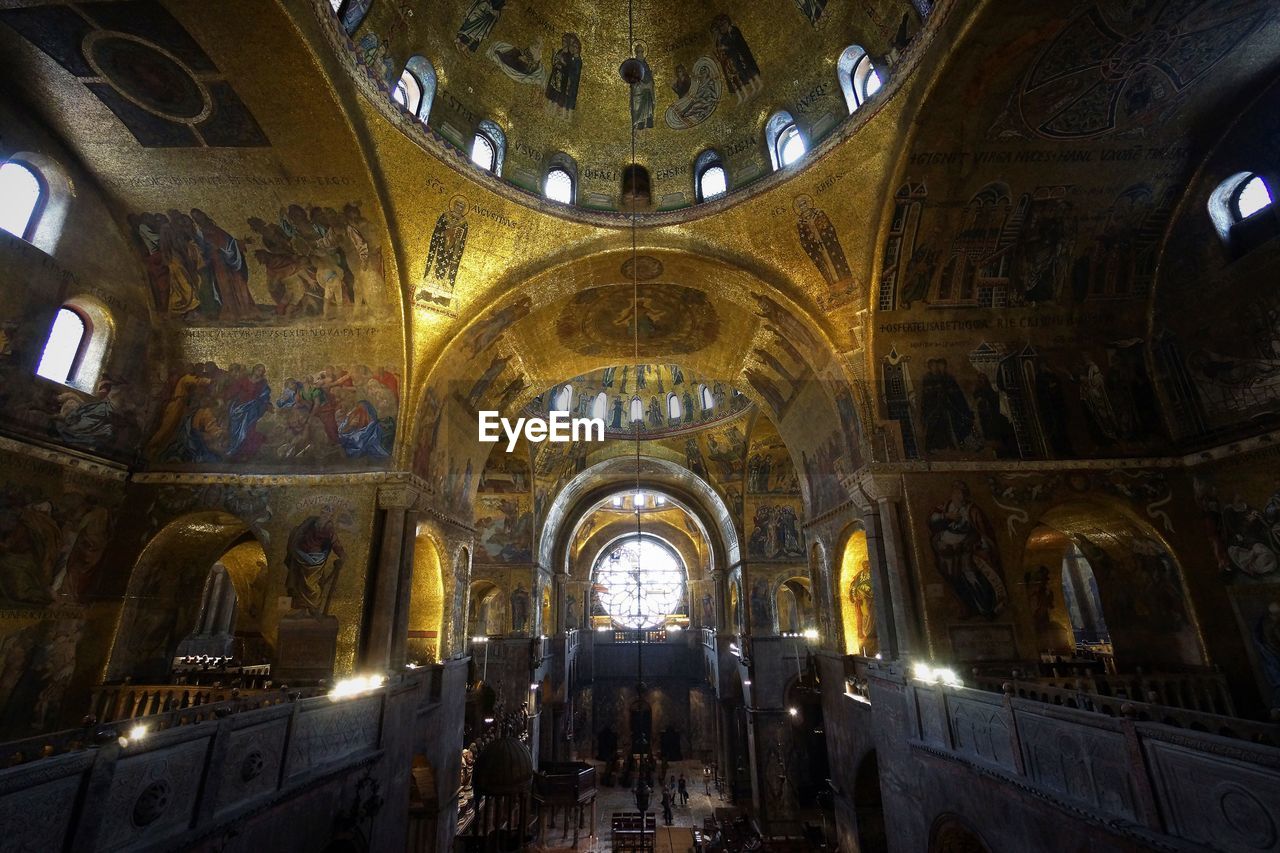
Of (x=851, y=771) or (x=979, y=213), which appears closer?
(x=979, y=213)

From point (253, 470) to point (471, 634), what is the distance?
15235mm

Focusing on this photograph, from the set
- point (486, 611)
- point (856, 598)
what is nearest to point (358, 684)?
point (856, 598)

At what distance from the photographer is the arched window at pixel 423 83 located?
1091 cm

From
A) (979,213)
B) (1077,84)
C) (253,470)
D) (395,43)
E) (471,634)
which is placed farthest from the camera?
(471,634)

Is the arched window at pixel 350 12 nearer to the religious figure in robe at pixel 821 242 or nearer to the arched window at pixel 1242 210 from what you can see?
the religious figure in robe at pixel 821 242

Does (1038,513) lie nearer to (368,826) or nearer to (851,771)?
(851,771)

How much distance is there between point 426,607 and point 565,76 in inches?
521

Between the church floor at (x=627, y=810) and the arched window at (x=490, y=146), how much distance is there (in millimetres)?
19505

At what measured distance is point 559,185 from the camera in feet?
43.4

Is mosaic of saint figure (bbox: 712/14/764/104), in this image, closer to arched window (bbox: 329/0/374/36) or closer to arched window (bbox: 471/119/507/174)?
arched window (bbox: 471/119/507/174)

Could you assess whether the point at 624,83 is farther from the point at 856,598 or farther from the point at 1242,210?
the point at 856,598

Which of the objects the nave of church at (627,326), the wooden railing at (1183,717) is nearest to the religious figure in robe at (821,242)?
the nave of church at (627,326)

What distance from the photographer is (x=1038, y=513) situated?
11.1 meters

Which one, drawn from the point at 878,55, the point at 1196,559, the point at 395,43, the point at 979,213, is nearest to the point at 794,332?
the point at 979,213
